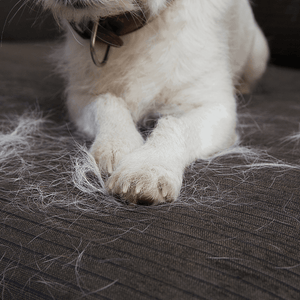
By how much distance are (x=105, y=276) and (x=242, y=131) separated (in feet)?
2.38

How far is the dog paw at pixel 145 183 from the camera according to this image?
544 millimetres

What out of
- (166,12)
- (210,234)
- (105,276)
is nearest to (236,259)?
(210,234)

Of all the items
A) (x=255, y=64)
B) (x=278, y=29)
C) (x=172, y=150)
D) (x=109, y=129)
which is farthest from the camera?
(x=278, y=29)

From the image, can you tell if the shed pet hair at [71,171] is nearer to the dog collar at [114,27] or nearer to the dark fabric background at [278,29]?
the dog collar at [114,27]

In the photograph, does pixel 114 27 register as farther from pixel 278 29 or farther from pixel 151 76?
pixel 278 29

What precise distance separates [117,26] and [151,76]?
0.15 meters

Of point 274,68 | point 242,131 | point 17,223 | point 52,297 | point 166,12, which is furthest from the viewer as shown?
point 274,68

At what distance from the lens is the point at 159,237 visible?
18.5 inches

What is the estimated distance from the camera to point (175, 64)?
840mm

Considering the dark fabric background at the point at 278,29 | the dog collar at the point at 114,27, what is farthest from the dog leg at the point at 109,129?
the dark fabric background at the point at 278,29

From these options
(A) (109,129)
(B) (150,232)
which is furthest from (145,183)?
(A) (109,129)

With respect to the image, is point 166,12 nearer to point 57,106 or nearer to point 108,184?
point 108,184

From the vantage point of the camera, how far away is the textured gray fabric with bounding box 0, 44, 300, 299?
0.41 m

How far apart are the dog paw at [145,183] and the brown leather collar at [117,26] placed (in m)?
0.35
